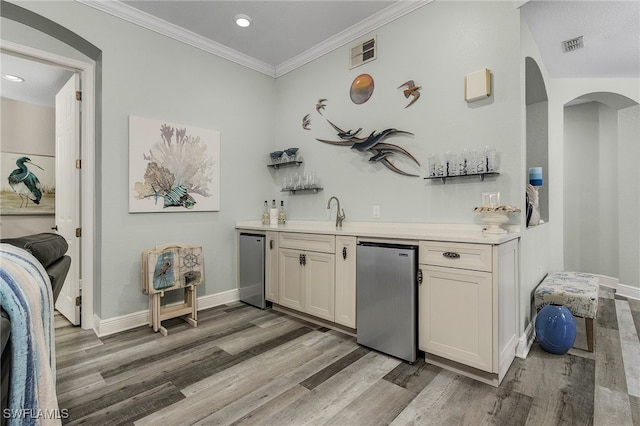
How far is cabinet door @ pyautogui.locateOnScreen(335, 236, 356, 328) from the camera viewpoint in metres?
2.60

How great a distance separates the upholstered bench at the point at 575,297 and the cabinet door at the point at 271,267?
8.08ft

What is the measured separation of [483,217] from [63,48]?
388 centimetres

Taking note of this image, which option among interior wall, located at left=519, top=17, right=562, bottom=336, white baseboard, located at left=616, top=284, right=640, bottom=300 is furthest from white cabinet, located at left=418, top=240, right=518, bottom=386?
white baseboard, located at left=616, top=284, right=640, bottom=300

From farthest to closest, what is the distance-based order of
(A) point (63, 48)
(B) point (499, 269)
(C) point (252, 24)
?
(C) point (252, 24), (A) point (63, 48), (B) point (499, 269)

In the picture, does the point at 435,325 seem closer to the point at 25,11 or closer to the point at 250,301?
the point at 250,301

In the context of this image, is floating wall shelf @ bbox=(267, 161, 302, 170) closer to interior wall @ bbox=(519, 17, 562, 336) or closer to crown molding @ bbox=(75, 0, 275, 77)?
crown molding @ bbox=(75, 0, 275, 77)

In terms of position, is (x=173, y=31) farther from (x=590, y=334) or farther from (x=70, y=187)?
(x=590, y=334)

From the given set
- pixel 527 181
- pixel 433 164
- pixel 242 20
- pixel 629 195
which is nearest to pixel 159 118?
pixel 242 20

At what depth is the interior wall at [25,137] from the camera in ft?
13.1

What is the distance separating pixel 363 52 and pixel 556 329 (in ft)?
9.92

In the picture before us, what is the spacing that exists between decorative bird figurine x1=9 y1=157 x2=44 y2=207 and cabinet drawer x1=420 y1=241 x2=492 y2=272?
5028 mm

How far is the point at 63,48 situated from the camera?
277 cm

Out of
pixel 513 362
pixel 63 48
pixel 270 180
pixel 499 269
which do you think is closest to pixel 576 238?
pixel 513 362

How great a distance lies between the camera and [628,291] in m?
3.95
